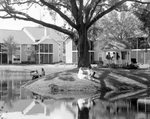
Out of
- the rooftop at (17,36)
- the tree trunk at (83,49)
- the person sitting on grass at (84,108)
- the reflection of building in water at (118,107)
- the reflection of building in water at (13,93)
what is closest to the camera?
the person sitting on grass at (84,108)

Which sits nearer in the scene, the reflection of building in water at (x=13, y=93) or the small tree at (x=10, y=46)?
the reflection of building in water at (x=13, y=93)

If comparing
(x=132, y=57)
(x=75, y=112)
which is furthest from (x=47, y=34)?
(x=75, y=112)

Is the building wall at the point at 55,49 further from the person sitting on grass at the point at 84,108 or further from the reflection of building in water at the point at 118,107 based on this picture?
the reflection of building in water at the point at 118,107

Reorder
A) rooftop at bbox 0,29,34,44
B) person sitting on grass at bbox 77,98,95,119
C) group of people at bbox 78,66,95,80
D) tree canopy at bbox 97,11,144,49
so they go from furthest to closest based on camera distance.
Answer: rooftop at bbox 0,29,34,44 < tree canopy at bbox 97,11,144,49 < group of people at bbox 78,66,95,80 < person sitting on grass at bbox 77,98,95,119

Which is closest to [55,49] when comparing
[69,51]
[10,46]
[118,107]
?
[69,51]

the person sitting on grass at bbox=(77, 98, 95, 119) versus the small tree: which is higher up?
the small tree

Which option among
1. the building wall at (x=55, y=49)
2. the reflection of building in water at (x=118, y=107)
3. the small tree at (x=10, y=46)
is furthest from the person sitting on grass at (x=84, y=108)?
the building wall at (x=55, y=49)

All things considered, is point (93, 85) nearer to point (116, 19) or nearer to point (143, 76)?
point (143, 76)

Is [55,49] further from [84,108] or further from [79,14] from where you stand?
[84,108]

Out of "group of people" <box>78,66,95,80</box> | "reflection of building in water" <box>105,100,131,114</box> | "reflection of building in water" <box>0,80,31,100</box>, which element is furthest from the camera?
"group of people" <box>78,66,95,80</box>

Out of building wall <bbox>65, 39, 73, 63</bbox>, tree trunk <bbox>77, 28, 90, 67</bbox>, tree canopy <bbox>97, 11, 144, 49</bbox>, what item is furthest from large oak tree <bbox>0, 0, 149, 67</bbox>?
building wall <bbox>65, 39, 73, 63</bbox>

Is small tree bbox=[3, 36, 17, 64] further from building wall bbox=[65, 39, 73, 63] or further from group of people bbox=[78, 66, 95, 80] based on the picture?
group of people bbox=[78, 66, 95, 80]

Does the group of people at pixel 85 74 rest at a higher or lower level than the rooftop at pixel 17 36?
lower

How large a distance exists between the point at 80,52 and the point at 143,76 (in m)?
5.72
